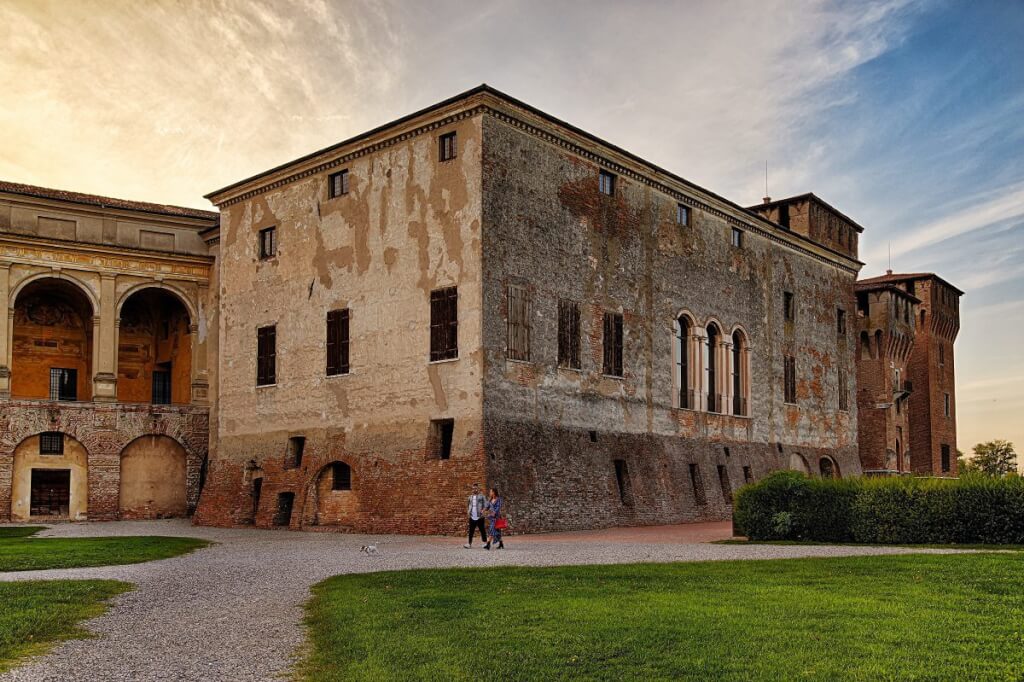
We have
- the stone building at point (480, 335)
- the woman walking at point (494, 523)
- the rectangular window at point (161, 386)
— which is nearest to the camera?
the woman walking at point (494, 523)

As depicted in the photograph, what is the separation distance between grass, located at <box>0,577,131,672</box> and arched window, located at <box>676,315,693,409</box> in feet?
71.3

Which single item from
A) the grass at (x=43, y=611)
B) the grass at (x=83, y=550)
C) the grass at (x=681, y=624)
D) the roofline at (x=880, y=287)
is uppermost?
the roofline at (x=880, y=287)

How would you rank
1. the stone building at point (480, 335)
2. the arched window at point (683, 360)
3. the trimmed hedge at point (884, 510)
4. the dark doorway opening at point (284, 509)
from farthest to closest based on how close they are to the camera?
the arched window at point (683, 360), the dark doorway opening at point (284, 509), the stone building at point (480, 335), the trimmed hedge at point (884, 510)

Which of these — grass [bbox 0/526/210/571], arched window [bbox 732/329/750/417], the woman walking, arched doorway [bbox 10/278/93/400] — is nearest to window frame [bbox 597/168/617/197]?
arched window [bbox 732/329/750/417]

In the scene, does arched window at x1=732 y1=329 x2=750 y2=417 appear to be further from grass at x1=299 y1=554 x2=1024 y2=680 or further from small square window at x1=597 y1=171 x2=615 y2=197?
grass at x1=299 y1=554 x2=1024 y2=680

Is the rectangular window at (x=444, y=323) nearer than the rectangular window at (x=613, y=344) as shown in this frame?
Yes

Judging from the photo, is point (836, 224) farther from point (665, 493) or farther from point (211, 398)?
point (211, 398)

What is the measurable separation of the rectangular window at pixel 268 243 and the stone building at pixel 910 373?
35704 mm

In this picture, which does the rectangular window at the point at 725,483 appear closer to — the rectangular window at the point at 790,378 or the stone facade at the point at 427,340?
the stone facade at the point at 427,340

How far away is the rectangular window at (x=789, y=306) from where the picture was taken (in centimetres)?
4016

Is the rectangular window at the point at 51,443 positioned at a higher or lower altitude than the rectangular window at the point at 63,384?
lower

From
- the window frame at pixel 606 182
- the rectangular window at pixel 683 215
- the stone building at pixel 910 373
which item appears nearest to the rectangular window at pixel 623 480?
the window frame at pixel 606 182

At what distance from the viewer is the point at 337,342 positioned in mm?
29656

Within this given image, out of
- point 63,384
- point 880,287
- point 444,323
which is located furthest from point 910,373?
point 63,384
